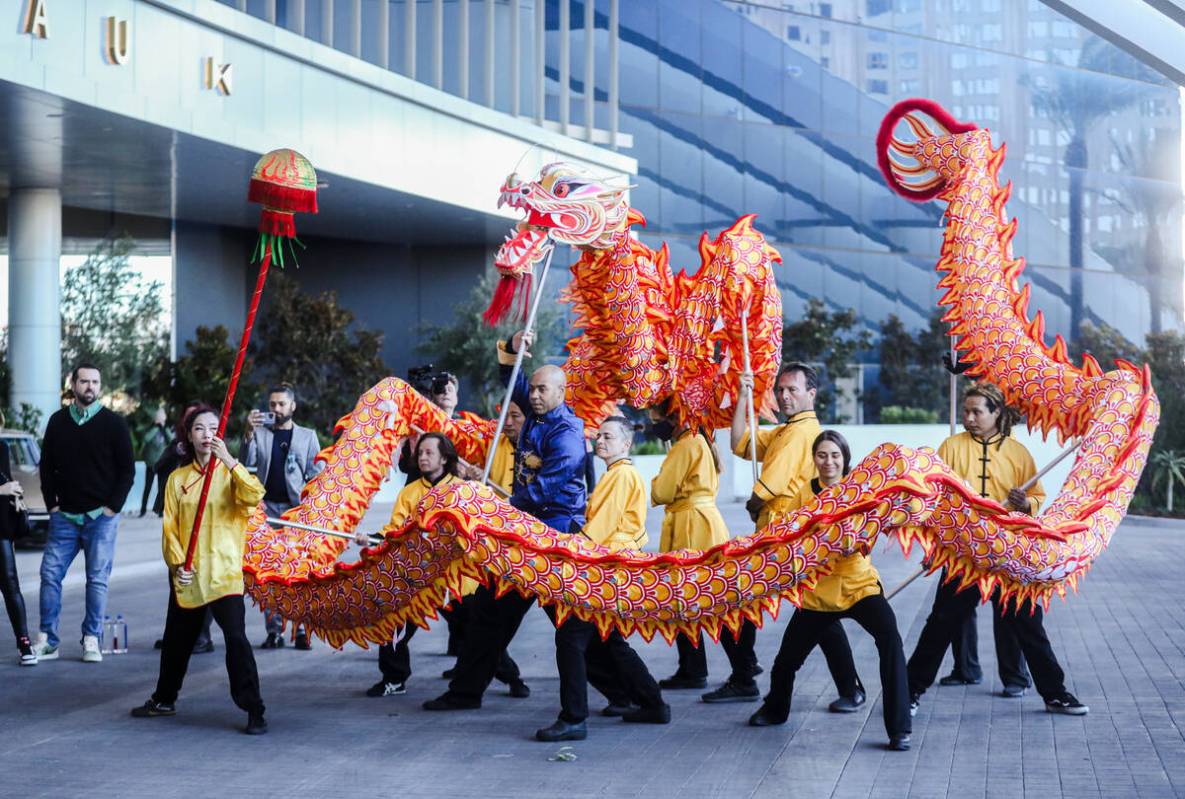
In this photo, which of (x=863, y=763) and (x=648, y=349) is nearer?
(x=863, y=763)

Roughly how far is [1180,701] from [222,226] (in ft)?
71.9

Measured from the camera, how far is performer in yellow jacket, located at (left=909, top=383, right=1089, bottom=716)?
8109 millimetres

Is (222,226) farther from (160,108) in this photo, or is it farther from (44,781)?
(44,781)

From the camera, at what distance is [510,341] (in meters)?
8.13

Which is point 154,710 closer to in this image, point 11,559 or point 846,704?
point 11,559

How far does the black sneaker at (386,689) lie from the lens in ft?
28.8

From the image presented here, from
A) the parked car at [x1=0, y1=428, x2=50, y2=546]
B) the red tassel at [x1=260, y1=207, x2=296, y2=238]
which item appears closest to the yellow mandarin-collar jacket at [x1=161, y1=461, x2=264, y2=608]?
the red tassel at [x1=260, y1=207, x2=296, y2=238]

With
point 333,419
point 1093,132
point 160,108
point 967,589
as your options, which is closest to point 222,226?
point 333,419

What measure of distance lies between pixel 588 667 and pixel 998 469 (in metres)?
2.56

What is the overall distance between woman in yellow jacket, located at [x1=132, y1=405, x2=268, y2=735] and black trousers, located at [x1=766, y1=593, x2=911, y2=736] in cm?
264

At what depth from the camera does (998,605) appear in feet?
27.2

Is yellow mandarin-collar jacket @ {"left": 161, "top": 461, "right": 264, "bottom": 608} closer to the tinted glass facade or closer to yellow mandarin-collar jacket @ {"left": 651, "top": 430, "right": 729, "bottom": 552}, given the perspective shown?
yellow mandarin-collar jacket @ {"left": 651, "top": 430, "right": 729, "bottom": 552}

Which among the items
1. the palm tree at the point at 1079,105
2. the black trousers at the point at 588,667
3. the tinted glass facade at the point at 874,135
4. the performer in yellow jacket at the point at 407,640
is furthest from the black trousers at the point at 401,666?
the palm tree at the point at 1079,105

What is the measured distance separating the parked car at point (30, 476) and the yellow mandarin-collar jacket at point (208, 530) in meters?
9.05
